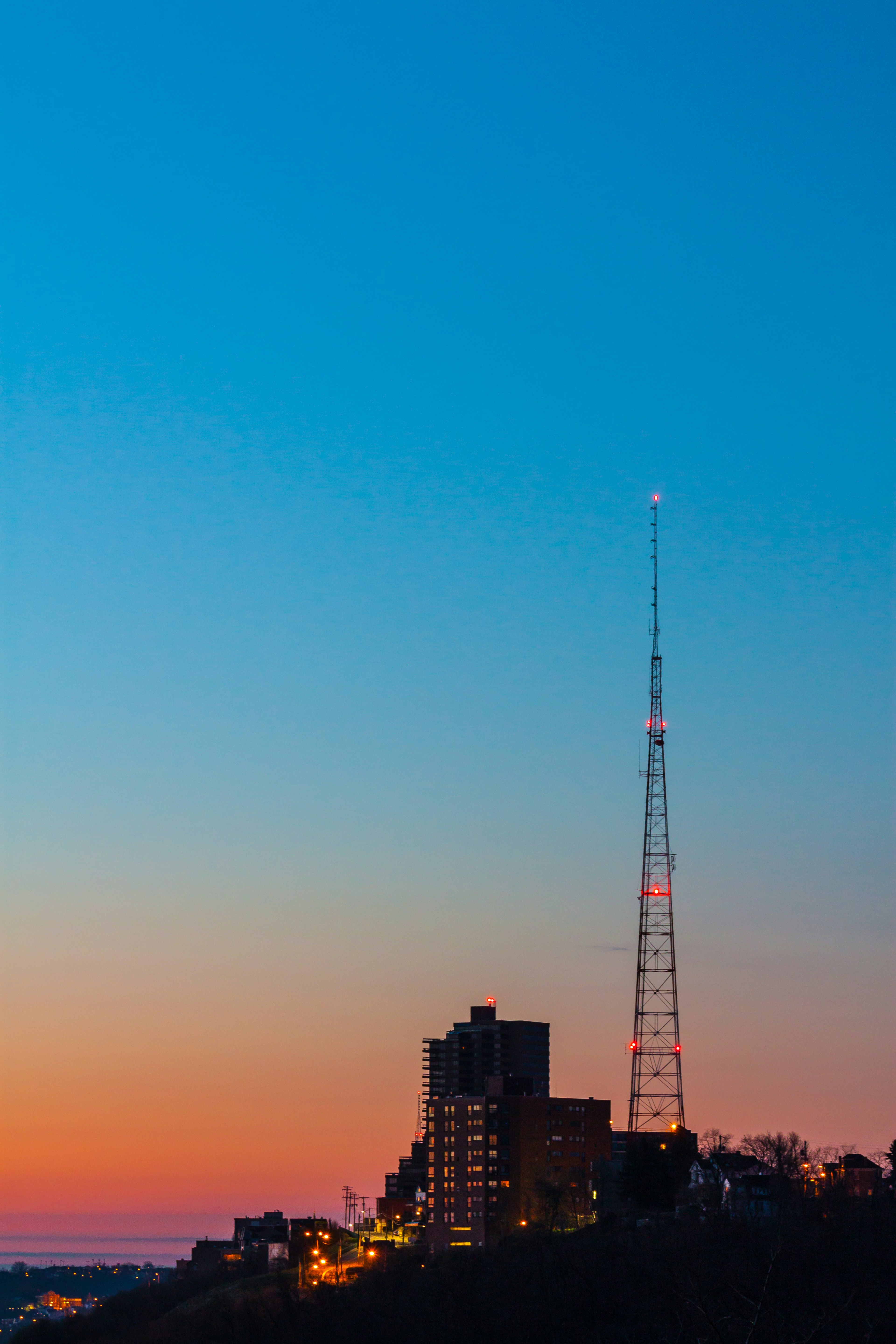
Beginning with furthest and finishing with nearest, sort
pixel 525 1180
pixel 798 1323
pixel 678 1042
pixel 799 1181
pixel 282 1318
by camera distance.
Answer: pixel 525 1180, pixel 282 1318, pixel 799 1181, pixel 678 1042, pixel 798 1323

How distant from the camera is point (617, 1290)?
119562 mm

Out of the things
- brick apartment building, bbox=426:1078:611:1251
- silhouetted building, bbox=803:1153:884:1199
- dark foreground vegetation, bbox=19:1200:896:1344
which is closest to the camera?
dark foreground vegetation, bbox=19:1200:896:1344

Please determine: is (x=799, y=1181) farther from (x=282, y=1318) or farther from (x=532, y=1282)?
(x=282, y=1318)

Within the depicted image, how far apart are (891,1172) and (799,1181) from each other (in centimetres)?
970

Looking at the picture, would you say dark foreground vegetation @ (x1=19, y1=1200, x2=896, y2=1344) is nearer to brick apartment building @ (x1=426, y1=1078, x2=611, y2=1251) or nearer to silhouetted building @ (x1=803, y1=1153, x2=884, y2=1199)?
silhouetted building @ (x1=803, y1=1153, x2=884, y2=1199)

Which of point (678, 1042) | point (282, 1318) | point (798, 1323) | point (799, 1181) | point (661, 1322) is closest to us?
point (798, 1323)

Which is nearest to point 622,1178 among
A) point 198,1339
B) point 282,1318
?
point 282,1318

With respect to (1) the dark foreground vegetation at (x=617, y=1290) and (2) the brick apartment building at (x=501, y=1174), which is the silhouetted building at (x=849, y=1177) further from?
(2) the brick apartment building at (x=501, y=1174)

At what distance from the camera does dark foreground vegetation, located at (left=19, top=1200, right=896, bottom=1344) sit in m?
103

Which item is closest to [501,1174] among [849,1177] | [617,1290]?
[849,1177]

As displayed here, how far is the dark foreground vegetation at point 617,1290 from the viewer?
10294cm

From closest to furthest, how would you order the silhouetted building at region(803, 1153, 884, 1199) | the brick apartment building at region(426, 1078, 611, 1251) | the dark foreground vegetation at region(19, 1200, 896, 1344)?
the dark foreground vegetation at region(19, 1200, 896, 1344)
the silhouetted building at region(803, 1153, 884, 1199)
the brick apartment building at region(426, 1078, 611, 1251)

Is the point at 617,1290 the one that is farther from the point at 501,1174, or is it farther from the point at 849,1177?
the point at 501,1174

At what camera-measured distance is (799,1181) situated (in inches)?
5635
